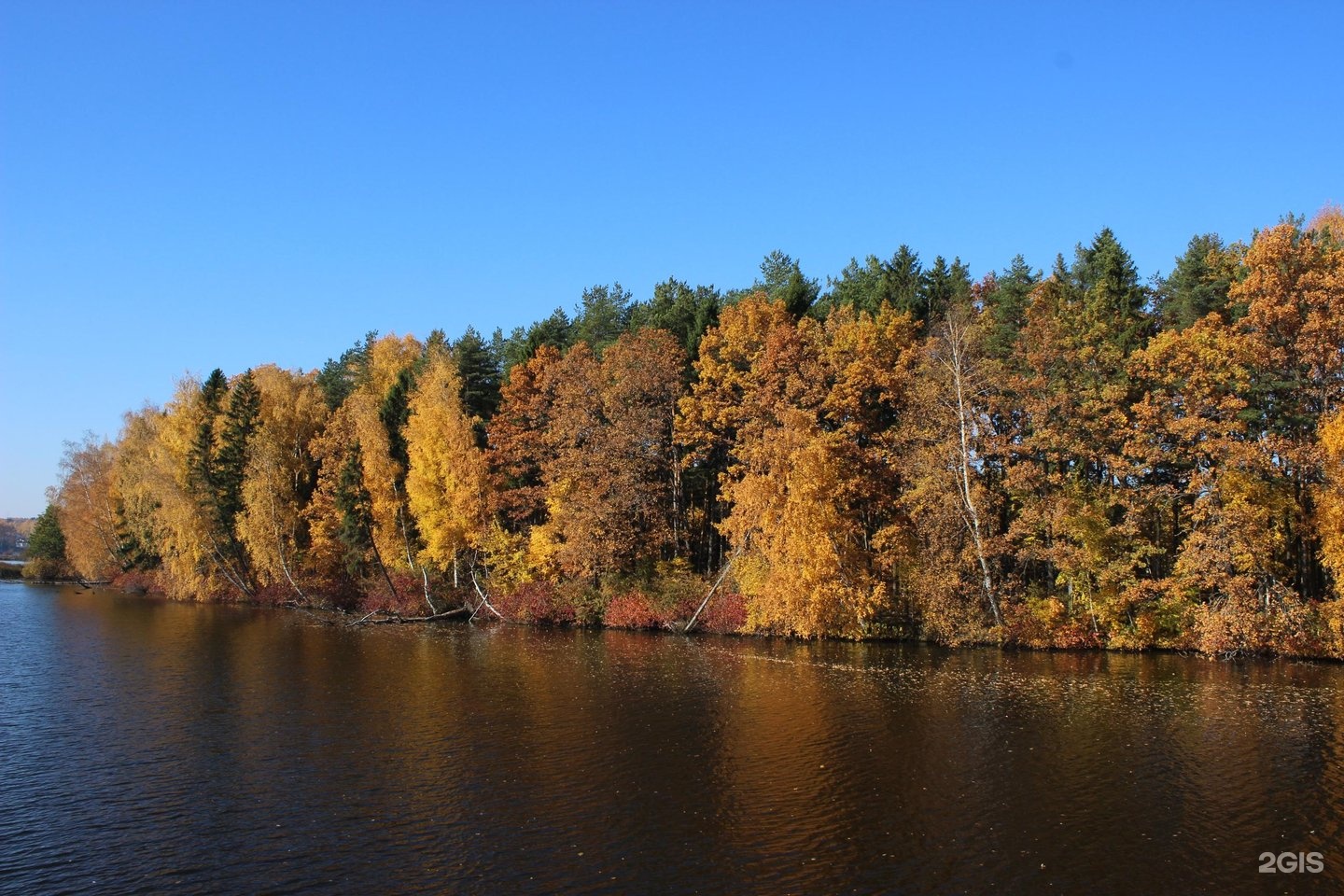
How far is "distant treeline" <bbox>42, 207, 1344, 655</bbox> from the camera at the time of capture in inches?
1561

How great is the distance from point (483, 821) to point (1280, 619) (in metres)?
36.8

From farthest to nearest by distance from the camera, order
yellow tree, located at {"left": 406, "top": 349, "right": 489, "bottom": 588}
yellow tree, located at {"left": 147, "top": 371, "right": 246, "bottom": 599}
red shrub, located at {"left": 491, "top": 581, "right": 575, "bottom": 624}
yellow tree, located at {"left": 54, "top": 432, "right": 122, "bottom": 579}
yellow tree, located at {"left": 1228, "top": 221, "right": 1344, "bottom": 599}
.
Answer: yellow tree, located at {"left": 54, "top": 432, "right": 122, "bottom": 579} < yellow tree, located at {"left": 147, "top": 371, "right": 246, "bottom": 599} < yellow tree, located at {"left": 406, "top": 349, "right": 489, "bottom": 588} < red shrub, located at {"left": 491, "top": 581, "right": 575, "bottom": 624} < yellow tree, located at {"left": 1228, "top": 221, "right": 1344, "bottom": 599}

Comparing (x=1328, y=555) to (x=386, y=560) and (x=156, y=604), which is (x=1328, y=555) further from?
(x=156, y=604)

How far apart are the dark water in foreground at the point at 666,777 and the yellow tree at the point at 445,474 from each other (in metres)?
23.3

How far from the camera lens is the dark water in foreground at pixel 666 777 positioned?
617 inches

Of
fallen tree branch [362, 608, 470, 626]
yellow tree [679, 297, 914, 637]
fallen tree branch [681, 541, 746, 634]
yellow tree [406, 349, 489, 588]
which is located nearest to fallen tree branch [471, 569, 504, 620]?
fallen tree branch [362, 608, 470, 626]

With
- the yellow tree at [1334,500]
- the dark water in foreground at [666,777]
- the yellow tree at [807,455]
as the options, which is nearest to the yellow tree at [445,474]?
the yellow tree at [807,455]

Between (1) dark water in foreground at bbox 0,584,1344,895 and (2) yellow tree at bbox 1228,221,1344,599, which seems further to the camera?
(2) yellow tree at bbox 1228,221,1344,599

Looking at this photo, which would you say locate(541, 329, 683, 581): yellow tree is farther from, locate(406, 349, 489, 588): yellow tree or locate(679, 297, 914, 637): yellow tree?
locate(406, 349, 489, 588): yellow tree

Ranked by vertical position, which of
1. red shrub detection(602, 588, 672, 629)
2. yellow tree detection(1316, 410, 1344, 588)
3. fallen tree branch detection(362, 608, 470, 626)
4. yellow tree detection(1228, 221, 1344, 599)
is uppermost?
yellow tree detection(1228, 221, 1344, 599)

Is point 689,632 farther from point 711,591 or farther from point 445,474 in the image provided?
point 445,474

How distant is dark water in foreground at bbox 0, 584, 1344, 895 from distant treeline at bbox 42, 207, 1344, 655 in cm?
738

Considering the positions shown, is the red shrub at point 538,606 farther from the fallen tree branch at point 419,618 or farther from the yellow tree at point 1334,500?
the yellow tree at point 1334,500

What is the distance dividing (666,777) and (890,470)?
102 feet
